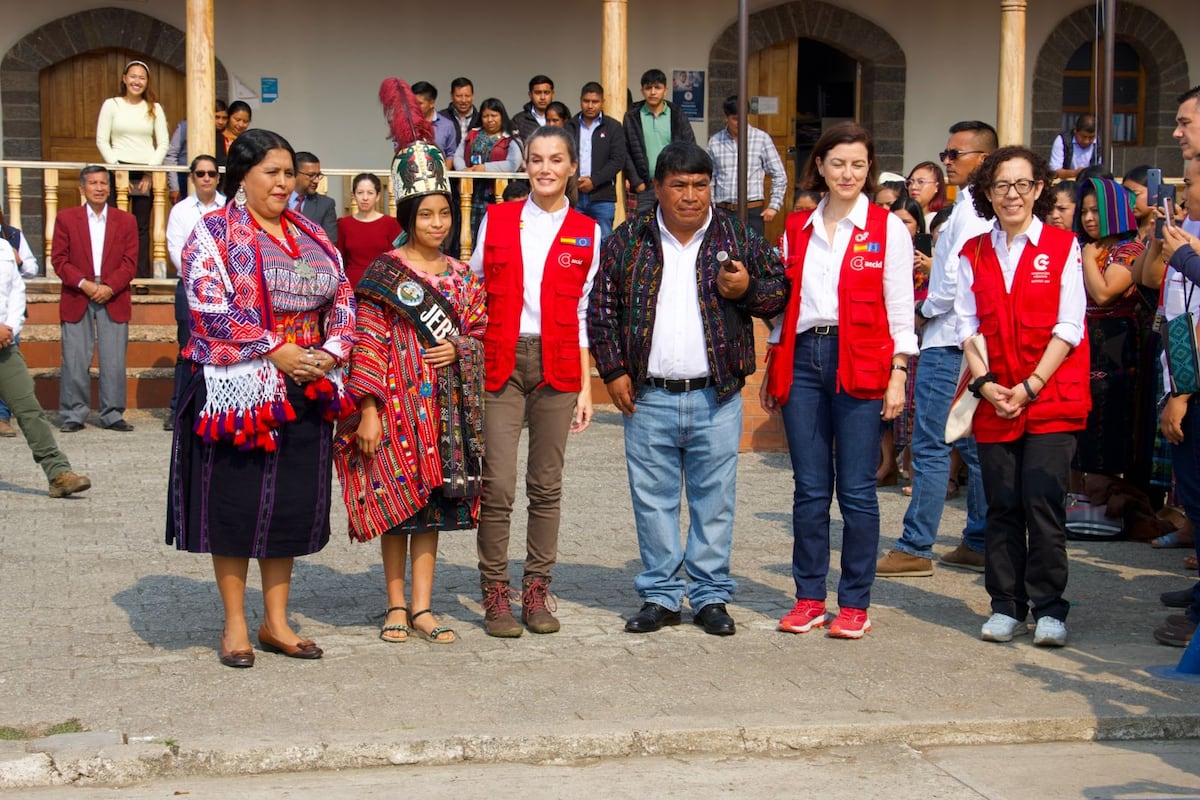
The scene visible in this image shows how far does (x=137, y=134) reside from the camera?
13977 mm

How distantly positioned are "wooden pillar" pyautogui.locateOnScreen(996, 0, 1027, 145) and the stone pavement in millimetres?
7913

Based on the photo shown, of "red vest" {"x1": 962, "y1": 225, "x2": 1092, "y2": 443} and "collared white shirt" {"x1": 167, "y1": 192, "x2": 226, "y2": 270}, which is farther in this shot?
"collared white shirt" {"x1": 167, "y1": 192, "x2": 226, "y2": 270}

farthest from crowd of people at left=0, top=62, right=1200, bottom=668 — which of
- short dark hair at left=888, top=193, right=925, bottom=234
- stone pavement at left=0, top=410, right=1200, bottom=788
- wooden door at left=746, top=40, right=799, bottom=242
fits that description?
wooden door at left=746, top=40, right=799, bottom=242

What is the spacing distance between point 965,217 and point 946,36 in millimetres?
11184

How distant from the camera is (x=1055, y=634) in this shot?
6012mm

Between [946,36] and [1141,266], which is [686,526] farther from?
[946,36]

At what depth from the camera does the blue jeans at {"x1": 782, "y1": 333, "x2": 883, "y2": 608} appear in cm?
606

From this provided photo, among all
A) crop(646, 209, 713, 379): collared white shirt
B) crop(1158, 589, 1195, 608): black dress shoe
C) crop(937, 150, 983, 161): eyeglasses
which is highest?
crop(937, 150, 983, 161): eyeglasses

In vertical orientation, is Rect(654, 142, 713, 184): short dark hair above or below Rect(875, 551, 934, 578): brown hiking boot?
above

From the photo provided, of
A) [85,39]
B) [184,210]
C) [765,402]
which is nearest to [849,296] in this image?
[765,402]

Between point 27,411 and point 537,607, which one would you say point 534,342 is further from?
point 27,411

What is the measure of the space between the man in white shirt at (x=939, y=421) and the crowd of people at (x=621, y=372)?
899 mm

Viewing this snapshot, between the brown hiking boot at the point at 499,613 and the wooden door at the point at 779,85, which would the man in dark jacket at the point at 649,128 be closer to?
the wooden door at the point at 779,85

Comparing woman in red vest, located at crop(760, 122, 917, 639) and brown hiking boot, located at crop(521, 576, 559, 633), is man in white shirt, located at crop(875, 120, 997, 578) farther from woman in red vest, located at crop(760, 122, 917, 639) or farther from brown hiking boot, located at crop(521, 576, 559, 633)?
brown hiking boot, located at crop(521, 576, 559, 633)
